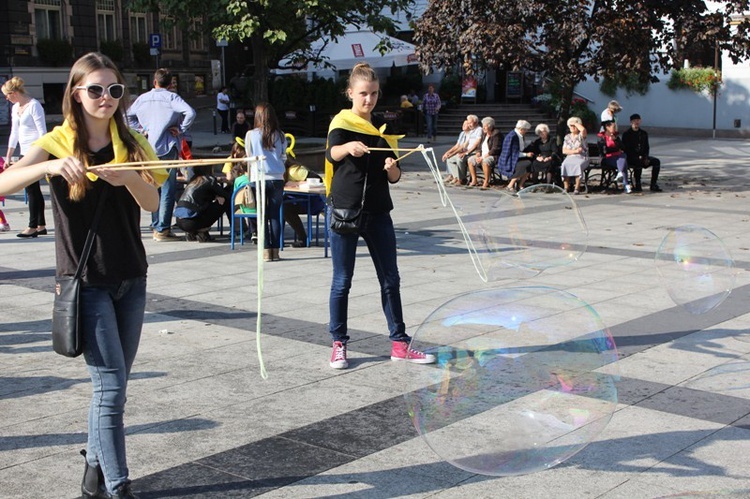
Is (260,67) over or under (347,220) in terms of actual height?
over

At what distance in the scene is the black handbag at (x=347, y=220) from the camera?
5.98 m

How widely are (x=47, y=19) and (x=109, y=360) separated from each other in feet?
146

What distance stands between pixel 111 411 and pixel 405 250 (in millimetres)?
7285

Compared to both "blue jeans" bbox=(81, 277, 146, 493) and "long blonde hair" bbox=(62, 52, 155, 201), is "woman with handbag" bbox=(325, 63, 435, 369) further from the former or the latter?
"blue jeans" bbox=(81, 277, 146, 493)

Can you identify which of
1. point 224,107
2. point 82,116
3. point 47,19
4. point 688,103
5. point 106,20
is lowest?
point 82,116

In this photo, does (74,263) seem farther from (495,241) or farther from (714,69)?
(714,69)

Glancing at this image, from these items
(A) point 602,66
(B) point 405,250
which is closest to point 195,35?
(A) point 602,66

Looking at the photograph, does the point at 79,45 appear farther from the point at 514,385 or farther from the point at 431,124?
the point at 514,385

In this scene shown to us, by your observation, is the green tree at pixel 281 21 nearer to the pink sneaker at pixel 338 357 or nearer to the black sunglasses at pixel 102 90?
the pink sneaker at pixel 338 357

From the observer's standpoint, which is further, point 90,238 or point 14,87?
point 14,87

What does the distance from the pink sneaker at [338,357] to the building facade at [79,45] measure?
3459 centimetres

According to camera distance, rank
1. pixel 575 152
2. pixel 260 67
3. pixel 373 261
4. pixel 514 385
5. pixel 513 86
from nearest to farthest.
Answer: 1. pixel 514 385
2. pixel 373 261
3. pixel 575 152
4. pixel 260 67
5. pixel 513 86

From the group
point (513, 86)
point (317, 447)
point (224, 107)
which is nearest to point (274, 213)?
point (317, 447)

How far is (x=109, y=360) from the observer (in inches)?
151
